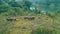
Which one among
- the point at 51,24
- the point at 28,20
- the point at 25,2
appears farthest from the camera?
the point at 25,2

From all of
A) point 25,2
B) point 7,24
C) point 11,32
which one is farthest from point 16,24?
point 25,2

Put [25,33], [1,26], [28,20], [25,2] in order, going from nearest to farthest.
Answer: [25,33], [1,26], [28,20], [25,2]

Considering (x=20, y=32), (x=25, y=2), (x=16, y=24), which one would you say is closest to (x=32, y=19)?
(x=16, y=24)

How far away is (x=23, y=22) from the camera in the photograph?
15.3ft

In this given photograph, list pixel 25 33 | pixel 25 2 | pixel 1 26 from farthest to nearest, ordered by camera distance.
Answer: pixel 25 2
pixel 1 26
pixel 25 33

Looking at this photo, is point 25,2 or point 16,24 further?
point 25,2

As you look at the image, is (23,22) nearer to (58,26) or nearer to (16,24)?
(16,24)

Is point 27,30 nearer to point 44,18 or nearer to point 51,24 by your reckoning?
point 51,24

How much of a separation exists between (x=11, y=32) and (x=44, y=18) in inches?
53.0

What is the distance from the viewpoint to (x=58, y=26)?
14.8ft

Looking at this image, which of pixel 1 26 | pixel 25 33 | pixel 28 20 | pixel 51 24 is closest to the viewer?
pixel 25 33

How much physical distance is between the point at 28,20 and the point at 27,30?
0.80 metres

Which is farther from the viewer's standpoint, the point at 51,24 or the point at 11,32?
the point at 51,24

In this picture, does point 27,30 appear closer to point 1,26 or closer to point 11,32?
point 11,32
